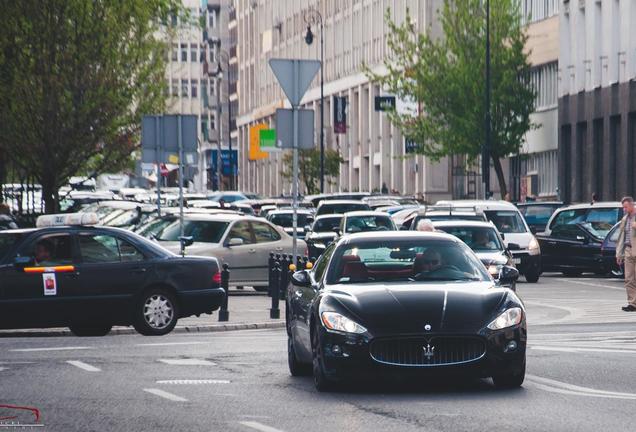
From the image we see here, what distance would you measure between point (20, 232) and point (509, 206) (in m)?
21.3

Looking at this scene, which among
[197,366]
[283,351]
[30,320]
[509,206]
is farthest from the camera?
[509,206]

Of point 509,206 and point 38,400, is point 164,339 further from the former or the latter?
point 509,206

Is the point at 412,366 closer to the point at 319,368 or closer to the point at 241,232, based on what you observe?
the point at 319,368

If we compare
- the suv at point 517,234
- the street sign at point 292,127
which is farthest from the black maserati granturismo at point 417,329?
the suv at point 517,234

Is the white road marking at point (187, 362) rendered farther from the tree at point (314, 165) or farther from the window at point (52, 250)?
the tree at point (314, 165)

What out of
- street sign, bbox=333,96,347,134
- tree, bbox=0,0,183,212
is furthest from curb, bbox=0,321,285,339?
street sign, bbox=333,96,347,134

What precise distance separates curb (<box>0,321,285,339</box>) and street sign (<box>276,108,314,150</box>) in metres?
3.35

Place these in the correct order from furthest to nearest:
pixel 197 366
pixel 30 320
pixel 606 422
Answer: pixel 30 320 → pixel 197 366 → pixel 606 422


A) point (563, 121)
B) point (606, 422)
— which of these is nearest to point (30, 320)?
point (606, 422)

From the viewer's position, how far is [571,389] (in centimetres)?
1591

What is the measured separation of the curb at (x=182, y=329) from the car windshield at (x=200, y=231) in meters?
9.72

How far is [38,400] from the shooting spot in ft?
50.8

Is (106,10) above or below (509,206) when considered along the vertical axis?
above

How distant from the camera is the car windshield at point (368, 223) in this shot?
44.2 m
